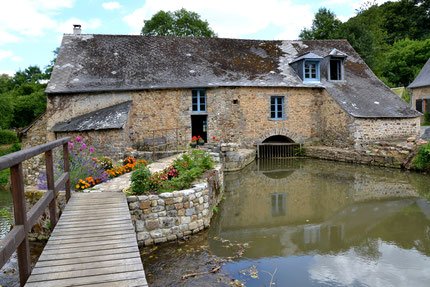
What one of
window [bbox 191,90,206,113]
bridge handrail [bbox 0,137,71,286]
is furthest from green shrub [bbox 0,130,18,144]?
bridge handrail [bbox 0,137,71,286]

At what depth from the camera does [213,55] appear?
16.4 m

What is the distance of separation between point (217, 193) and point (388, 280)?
4332 mm

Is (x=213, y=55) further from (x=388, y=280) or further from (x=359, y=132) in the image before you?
(x=388, y=280)

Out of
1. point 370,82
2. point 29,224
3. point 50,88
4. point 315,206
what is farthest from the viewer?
point 370,82

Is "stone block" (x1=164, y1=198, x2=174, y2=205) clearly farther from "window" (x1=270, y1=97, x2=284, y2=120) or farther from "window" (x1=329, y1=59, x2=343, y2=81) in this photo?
"window" (x1=329, y1=59, x2=343, y2=81)

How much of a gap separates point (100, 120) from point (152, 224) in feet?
26.7

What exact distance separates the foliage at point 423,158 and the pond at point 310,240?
1322 millimetres

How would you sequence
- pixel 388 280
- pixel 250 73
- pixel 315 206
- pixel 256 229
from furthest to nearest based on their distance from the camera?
pixel 250 73, pixel 315 206, pixel 256 229, pixel 388 280

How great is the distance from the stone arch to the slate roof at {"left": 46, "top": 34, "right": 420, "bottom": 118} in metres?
2.32

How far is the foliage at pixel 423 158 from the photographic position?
10719mm

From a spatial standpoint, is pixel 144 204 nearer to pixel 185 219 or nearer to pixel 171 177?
pixel 185 219

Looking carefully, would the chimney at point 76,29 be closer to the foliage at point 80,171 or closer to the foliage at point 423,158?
the foliage at point 80,171

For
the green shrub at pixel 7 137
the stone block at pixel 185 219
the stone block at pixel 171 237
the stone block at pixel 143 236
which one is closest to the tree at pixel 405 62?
the stone block at pixel 185 219

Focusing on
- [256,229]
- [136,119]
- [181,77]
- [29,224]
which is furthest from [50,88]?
[29,224]
